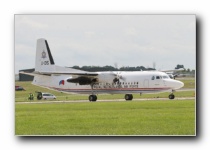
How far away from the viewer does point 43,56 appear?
12.0 m

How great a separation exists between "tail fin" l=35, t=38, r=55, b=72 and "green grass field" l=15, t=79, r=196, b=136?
1.32ft

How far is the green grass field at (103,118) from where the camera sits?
11.5 meters

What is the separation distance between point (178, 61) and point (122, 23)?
1.16 metres

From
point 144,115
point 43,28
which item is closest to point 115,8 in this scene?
point 43,28

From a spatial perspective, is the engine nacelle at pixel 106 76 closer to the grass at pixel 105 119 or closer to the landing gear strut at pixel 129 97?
the landing gear strut at pixel 129 97

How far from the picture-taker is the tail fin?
38.7 ft

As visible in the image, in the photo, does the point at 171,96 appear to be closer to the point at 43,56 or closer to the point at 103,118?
the point at 103,118

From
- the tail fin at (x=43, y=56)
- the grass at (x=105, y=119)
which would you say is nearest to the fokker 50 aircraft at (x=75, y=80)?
the tail fin at (x=43, y=56)

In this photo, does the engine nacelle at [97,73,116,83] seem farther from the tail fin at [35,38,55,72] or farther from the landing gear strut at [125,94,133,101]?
the tail fin at [35,38,55,72]

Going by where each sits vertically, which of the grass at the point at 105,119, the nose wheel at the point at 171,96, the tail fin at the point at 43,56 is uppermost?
the tail fin at the point at 43,56

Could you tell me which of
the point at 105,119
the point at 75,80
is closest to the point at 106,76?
the point at 75,80

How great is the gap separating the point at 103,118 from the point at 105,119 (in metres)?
0.09
